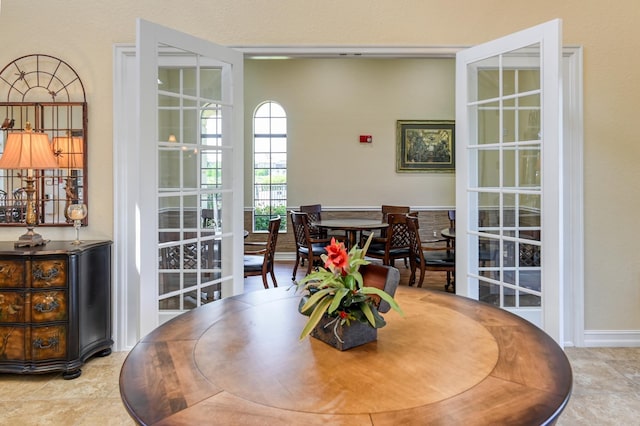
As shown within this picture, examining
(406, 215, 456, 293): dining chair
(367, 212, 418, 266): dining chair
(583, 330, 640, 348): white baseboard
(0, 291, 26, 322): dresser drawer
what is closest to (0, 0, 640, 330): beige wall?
(583, 330, 640, 348): white baseboard

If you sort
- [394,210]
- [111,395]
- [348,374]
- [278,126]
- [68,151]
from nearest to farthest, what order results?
[348,374], [111,395], [68,151], [394,210], [278,126]

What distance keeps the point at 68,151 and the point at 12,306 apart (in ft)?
3.81

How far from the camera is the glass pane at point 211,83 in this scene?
2881 mm

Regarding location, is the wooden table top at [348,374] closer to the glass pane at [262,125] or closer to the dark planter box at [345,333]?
the dark planter box at [345,333]

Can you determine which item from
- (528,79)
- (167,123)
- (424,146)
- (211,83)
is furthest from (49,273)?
(424,146)

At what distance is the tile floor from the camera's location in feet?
7.38

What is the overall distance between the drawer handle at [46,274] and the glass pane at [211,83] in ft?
4.96

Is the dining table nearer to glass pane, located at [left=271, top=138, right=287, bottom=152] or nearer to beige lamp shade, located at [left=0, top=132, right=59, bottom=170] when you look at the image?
glass pane, located at [left=271, top=138, right=287, bottom=152]

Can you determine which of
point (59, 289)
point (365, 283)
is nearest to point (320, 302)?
point (365, 283)

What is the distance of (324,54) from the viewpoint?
10.5 feet

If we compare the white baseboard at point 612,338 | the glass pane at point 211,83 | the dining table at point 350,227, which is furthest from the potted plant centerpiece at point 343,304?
the dining table at point 350,227

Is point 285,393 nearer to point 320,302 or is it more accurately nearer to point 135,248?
point 320,302

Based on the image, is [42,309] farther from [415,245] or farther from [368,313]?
[415,245]

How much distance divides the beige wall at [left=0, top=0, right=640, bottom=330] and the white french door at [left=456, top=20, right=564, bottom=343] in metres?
0.52
